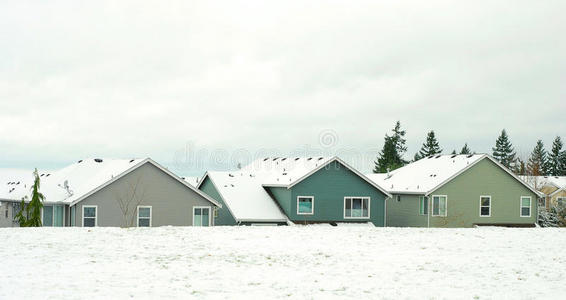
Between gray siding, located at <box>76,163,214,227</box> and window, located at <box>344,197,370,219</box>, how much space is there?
389 inches

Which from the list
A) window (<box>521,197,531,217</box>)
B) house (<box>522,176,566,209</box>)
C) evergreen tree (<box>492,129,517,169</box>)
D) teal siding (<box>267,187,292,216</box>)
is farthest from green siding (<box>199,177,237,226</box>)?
evergreen tree (<box>492,129,517,169</box>)

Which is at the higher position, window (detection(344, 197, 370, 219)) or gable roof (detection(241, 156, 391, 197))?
gable roof (detection(241, 156, 391, 197))

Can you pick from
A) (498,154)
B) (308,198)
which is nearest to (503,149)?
(498,154)

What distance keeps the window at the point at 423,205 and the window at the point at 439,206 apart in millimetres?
499

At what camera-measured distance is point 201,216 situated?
40750 millimetres

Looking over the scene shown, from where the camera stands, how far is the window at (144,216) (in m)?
38.8

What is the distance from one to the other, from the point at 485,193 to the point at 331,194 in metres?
12.1

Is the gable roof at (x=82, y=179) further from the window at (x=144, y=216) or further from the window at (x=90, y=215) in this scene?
the window at (x=144, y=216)

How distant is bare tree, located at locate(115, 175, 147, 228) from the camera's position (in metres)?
38.0

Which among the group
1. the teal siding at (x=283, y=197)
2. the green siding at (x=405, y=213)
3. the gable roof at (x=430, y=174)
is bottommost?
the green siding at (x=405, y=213)

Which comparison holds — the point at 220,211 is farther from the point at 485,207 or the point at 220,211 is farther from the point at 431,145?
the point at 431,145

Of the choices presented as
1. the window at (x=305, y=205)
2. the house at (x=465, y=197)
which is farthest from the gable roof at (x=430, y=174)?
the window at (x=305, y=205)

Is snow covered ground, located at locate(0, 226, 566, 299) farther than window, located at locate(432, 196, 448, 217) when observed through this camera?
No

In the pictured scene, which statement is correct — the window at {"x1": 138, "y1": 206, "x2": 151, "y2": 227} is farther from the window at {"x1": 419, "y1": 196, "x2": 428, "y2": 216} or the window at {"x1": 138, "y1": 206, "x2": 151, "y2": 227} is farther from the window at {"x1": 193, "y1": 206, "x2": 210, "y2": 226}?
the window at {"x1": 419, "y1": 196, "x2": 428, "y2": 216}
